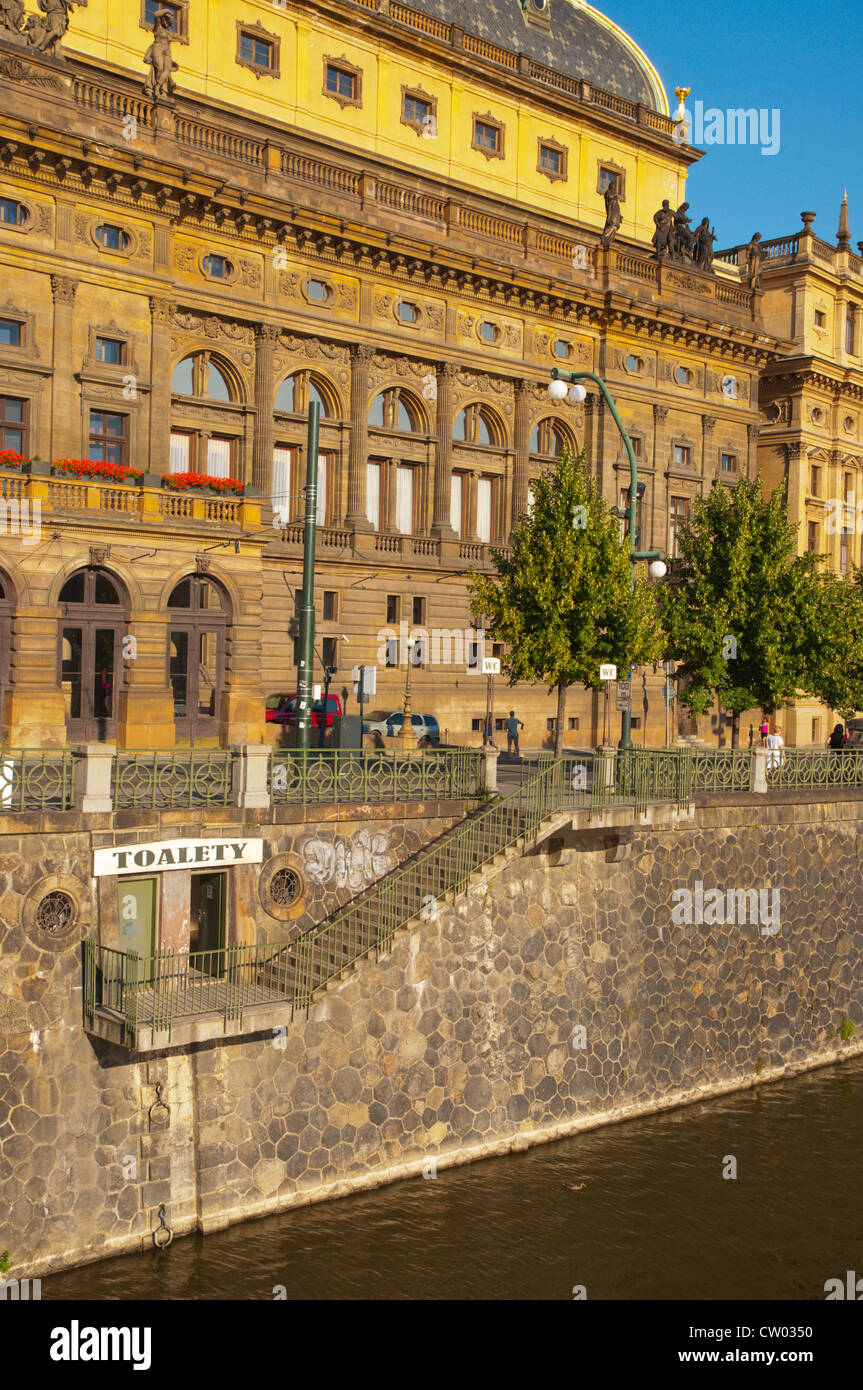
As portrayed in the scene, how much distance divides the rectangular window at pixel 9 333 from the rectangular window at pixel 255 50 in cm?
1440

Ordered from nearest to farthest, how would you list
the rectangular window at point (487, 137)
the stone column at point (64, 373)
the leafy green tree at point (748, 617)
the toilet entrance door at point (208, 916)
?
the toilet entrance door at point (208, 916) → the stone column at point (64, 373) → the leafy green tree at point (748, 617) → the rectangular window at point (487, 137)

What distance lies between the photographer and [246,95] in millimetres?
41562

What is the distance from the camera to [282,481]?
4122cm

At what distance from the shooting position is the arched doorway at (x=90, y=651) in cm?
3303

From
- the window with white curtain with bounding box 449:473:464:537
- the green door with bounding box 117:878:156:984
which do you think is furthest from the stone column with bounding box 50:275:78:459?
the green door with bounding box 117:878:156:984

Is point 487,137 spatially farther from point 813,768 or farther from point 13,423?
point 813,768

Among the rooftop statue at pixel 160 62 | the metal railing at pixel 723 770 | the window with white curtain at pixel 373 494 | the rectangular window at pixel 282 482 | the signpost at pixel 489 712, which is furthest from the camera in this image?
the window with white curtain at pixel 373 494

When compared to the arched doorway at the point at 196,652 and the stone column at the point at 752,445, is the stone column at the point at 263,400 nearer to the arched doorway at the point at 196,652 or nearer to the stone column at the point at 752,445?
the arched doorway at the point at 196,652

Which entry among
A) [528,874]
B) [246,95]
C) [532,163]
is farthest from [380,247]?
[528,874]

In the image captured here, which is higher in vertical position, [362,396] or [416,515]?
[362,396]

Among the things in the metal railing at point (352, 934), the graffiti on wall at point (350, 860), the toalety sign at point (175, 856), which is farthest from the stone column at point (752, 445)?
the toalety sign at point (175, 856)
